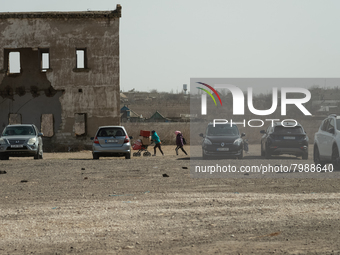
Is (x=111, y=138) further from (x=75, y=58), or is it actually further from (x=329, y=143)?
(x=75, y=58)

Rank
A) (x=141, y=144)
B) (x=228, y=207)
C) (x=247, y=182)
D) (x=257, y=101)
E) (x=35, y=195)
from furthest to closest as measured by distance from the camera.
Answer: (x=257, y=101), (x=141, y=144), (x=247, y=182), (x=35, y=195), (x=228, y=207)

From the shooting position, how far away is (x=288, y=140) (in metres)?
23.8

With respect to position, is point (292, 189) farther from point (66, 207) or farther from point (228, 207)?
point (66, 207)

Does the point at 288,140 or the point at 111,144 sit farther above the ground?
the point at 288,140

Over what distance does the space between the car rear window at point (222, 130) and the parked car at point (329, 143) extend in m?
6.45

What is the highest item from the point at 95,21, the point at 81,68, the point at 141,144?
the point at 95,21

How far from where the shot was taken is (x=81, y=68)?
39125 mm

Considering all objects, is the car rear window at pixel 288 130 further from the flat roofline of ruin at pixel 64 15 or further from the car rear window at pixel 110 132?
the flat roofline of ruin at pixel 64 15

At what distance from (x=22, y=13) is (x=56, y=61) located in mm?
4298

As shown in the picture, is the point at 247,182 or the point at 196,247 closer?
the point at 196,247

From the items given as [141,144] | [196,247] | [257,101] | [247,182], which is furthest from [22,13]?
[257,101]

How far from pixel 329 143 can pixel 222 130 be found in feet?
27.7

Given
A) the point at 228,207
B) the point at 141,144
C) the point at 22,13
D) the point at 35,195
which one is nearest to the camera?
the point at 228,207

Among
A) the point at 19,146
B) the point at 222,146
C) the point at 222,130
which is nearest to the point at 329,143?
→ the point at 222,146
